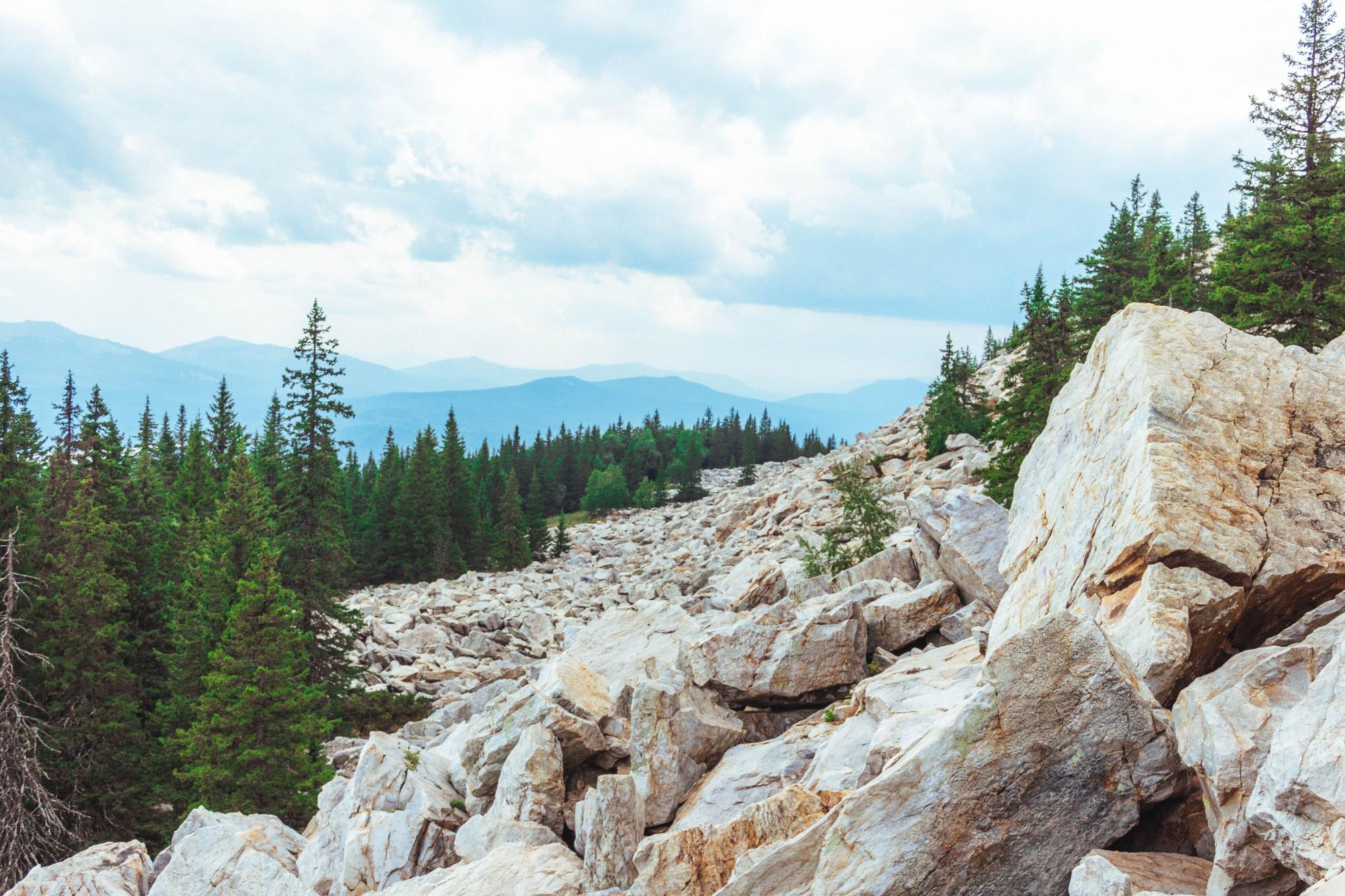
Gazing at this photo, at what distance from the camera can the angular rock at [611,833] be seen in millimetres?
10781

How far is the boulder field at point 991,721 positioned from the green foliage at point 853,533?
3.36 m

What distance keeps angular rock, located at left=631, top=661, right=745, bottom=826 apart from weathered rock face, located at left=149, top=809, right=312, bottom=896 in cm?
677

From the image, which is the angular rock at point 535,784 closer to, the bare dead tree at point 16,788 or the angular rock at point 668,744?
the angular rock at point 668,744

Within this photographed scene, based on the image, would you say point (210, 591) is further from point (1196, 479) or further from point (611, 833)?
point (1196, 479)

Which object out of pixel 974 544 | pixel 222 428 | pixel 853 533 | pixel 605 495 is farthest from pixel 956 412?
pixel 605 495

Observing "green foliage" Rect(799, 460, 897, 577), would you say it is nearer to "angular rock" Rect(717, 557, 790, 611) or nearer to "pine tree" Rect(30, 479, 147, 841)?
"angular rock" Rect(717, 557, 790, 611)

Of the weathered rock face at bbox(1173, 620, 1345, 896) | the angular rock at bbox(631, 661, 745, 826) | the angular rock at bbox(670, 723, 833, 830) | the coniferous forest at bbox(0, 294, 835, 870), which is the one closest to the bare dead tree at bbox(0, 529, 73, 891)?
the coniferous forest at bbox(0, 294, 835, 870)

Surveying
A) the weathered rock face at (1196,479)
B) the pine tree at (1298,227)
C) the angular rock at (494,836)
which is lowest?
the angular rock at (494,836)

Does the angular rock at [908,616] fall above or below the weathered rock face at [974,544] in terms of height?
below

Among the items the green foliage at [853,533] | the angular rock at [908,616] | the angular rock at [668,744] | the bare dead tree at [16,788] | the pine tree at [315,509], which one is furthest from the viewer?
the pine tree at [315,509]

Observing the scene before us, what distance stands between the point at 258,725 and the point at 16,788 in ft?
20.0

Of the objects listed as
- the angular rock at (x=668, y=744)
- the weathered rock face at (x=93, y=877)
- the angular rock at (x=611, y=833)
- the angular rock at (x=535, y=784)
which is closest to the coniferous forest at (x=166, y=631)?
the weathered rock face at (x=93, y=877)

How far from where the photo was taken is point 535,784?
13.3 m

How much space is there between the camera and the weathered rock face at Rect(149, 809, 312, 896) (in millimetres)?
14609
